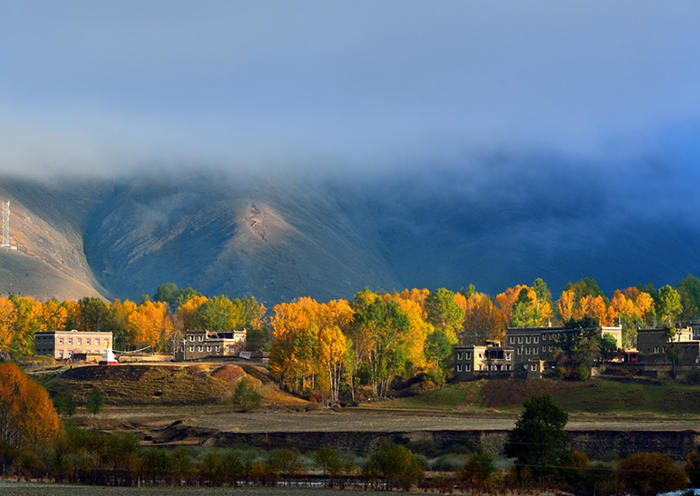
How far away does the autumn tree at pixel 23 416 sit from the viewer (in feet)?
358

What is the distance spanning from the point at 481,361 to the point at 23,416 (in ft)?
297

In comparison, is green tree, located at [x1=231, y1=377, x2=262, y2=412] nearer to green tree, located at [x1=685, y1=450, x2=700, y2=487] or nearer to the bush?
the bush

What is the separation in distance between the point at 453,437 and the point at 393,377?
55.0 meters

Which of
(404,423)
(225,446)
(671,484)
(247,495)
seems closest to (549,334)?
(404,423)

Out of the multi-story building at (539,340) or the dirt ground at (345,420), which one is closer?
the dirt ground at (345,420)

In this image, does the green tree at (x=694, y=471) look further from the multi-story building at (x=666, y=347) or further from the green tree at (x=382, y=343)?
the green tree at (x=382, y=343)

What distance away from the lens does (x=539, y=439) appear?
102688 millimetres

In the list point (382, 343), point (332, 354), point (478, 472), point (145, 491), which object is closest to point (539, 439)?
point (478, 472)

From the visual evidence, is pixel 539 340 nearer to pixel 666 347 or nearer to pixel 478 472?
pixel 666 347

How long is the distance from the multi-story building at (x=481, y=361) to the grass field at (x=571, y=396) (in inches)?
213

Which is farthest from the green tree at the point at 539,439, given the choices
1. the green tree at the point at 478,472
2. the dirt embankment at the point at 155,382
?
the dirt embankment at the point at 155,382

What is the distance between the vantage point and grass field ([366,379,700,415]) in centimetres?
14975

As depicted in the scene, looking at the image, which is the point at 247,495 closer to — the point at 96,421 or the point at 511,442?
the point at 511,442

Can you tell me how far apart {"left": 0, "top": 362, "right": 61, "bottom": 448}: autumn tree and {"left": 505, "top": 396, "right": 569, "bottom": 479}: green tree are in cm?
4504
